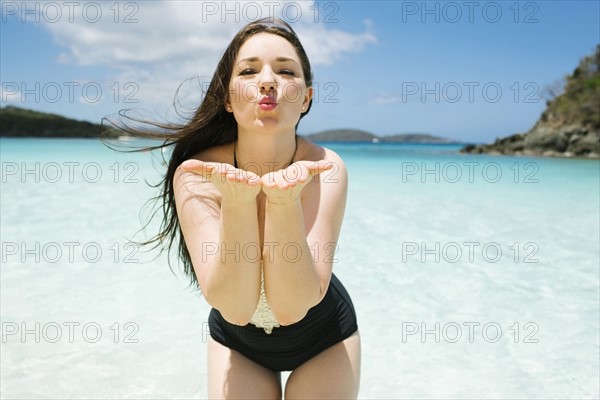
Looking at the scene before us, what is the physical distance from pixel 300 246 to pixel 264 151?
2.04ft

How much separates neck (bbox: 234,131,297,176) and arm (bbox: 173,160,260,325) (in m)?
0.28

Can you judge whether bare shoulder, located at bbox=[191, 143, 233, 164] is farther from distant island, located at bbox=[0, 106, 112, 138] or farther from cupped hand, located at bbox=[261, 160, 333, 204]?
distant island, located at bbox=[0, 106, 112, 138]

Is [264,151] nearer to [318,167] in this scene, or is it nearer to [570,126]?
[318,167]

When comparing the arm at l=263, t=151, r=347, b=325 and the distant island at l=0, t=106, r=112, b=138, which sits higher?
the distant island at l=0, t=106, r=112, b=138

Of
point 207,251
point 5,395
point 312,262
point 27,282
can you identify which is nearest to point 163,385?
point 5,395

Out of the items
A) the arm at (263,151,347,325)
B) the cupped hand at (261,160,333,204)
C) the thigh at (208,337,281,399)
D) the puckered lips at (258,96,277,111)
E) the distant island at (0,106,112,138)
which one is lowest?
the thigh at (208,337,281,399)

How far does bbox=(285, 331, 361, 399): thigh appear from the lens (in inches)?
86.4

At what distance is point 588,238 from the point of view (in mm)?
7105

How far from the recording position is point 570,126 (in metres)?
34.4

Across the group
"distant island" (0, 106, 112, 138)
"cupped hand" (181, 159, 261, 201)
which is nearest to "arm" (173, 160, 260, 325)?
"cupped hand" (181, 159, 261, 201)

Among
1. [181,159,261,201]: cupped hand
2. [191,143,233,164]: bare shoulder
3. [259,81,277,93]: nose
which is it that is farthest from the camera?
[191,143,233,164]: bare shoulder

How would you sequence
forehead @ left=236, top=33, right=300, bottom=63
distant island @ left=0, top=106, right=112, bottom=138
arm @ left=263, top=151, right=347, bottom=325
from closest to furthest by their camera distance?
arm @ left=263, top=151, right=347, bottom=325 → forehead @ left=236, top=33, right=300, bottom=63 → distant island @ left=0, top=106, right=112, bottom=138

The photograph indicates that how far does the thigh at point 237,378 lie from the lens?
221 cm

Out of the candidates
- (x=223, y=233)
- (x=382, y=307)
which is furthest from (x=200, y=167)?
(x=382, y=307)
